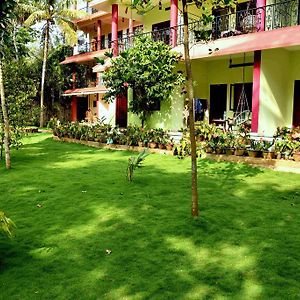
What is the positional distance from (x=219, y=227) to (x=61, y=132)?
47.1 ft

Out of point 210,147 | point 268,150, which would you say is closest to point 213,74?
point 210,147

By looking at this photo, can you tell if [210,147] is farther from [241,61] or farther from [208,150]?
[241,61]

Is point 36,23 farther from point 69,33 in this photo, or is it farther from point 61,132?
point 61,132

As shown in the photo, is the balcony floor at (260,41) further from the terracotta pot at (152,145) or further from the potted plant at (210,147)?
the terracotta pot at (152,145)

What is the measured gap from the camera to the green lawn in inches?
154

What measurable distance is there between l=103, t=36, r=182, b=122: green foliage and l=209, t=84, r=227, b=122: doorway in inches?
139

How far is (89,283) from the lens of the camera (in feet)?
13.1

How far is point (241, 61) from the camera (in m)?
17.0

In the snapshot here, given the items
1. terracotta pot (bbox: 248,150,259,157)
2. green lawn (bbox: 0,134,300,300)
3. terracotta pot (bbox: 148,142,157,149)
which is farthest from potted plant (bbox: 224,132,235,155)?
terracotta pot (bbox: 148,142,157,149)

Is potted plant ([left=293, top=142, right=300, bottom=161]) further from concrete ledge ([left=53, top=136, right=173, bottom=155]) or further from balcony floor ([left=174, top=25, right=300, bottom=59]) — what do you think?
concrete ledge ([left=53, top=136, right=173, bottom=155])

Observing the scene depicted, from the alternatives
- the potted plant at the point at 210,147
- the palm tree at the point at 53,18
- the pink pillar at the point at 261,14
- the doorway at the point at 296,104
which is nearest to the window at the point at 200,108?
the doorway at the point at 296,104

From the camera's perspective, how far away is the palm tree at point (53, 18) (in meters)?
28.1

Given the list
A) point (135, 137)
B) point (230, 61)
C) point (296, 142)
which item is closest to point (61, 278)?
point (296, 142)

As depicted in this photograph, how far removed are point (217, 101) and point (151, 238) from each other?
Answer: 1438cm
